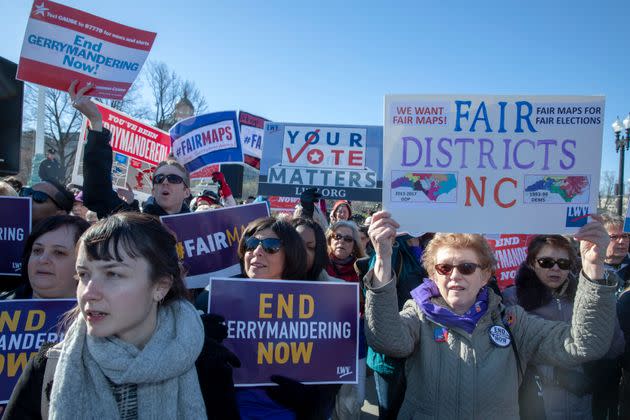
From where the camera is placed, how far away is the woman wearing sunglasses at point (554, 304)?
2.91 m

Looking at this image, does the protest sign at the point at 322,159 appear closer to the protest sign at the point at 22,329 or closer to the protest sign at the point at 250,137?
the protest sign at the point at 22,329

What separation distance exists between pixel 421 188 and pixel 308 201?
2.46m

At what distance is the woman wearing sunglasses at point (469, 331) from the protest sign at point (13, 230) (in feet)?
8.13

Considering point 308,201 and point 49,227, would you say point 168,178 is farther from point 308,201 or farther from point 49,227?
point 308,201

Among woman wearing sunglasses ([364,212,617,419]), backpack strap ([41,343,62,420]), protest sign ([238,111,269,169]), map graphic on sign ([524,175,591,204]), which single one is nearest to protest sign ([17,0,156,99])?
backpack strap ([41,343,62,420])

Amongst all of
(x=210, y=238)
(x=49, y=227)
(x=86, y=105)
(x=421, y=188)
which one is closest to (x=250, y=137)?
(x=86, y=105)

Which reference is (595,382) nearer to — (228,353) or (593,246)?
(593,246)

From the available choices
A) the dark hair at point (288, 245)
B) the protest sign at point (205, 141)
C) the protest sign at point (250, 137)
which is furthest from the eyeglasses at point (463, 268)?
the protest sign at point (250, 137)

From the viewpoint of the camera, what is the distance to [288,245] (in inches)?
114

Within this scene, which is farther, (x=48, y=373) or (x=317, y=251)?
(x=317, y=251)

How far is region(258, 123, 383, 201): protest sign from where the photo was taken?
572cm

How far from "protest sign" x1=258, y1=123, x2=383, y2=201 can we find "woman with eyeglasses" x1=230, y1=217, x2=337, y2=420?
8.95 feet

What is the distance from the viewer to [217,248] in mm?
3674

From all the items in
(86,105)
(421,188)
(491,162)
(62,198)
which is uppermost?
(86,105)
